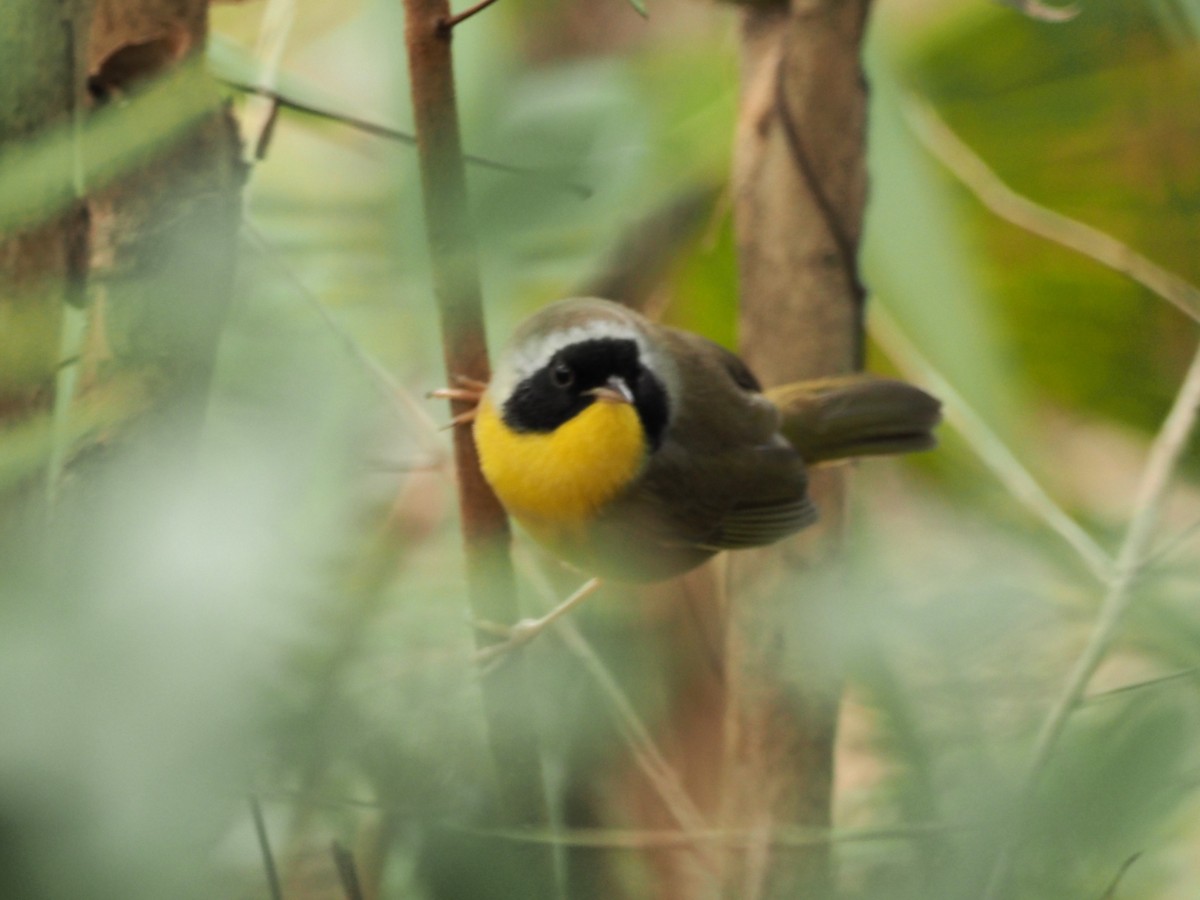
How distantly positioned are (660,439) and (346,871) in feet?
2.29

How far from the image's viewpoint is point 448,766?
56 centimetres

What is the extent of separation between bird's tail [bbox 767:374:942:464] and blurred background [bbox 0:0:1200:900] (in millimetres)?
53

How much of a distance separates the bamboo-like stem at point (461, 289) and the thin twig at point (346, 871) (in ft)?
0.24

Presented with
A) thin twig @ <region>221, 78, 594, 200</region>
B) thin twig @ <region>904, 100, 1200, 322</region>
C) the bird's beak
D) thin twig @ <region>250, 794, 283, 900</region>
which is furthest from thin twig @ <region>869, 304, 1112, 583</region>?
thin twig @ <region>250, 794, 283, 900</region>

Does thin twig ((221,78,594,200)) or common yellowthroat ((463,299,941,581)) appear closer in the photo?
thin twig ((221,78,594,200))

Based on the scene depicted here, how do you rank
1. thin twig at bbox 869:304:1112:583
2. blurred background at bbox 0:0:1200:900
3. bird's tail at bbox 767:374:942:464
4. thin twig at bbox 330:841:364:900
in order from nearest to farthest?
1. blurred background at bbox 0:0:1200:900
2. thin twig at bbox 330:841:364:900
3. thin twig at bbox 869:304:1112:583
4. bird's tail at bbox 767:374:942:464

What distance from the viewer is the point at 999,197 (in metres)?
1.29

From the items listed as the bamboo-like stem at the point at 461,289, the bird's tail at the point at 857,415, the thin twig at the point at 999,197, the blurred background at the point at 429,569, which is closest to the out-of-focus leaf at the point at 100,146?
the blurred background at the point at 429,569

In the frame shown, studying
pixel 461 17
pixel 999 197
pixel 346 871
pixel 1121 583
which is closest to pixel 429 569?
pixel 346 871

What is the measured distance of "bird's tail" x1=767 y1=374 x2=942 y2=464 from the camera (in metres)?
1.12

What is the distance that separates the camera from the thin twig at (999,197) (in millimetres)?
1221

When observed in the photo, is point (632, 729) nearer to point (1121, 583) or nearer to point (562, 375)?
point (1121, 583)

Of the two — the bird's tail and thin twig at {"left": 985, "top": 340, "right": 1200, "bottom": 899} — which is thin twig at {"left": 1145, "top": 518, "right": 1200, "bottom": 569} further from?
the bird's tail

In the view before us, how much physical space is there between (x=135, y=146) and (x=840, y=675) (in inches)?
17.2
